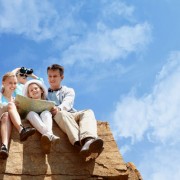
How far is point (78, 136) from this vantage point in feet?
21.0

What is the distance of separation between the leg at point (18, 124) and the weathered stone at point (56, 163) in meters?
0.45

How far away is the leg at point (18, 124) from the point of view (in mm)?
5977

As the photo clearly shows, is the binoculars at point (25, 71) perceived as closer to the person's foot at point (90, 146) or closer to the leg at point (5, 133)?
the leg at point (5, 133)

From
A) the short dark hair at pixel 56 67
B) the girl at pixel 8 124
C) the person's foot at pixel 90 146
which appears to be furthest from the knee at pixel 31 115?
the short dark hair at pixel 56 67

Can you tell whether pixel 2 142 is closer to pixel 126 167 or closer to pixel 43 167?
pixel 43 167

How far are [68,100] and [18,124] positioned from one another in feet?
4.81

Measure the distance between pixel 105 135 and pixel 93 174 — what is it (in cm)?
104

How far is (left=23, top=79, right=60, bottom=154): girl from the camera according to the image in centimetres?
607

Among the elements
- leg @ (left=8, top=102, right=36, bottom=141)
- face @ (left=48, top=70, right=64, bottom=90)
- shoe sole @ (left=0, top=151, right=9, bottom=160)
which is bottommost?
shoe sole @ (left=0, top=151, right=9, bottom=160)

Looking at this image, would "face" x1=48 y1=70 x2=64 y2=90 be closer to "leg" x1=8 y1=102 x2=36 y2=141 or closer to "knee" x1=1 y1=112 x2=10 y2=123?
"leg" x1=8 y1=102 x2=36 y2=141

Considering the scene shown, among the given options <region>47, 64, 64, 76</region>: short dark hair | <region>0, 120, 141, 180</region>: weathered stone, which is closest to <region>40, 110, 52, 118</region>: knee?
<region>0, 120, 141, 180</region>: weathered stone

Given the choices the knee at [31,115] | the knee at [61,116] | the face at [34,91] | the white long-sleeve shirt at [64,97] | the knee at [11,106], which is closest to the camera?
the knee at [11,106]

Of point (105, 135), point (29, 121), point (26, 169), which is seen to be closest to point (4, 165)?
point (26, 169)

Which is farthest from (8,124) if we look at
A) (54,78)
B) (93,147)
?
(54,78)
